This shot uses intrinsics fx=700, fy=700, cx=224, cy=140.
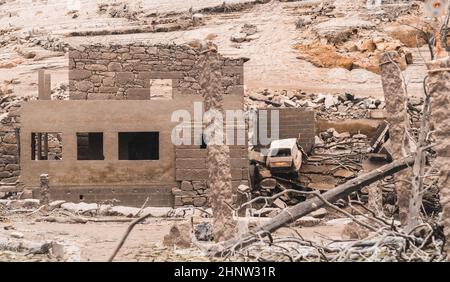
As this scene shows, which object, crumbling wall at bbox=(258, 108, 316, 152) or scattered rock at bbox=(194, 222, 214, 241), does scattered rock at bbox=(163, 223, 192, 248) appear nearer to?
scattered rock at bbox=(194, 222, 214, 241)

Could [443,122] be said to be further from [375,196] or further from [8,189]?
[8,189]

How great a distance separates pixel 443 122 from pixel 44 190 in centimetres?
1015

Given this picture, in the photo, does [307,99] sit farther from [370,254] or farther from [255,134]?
[370,254]

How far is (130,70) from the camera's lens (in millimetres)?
18609

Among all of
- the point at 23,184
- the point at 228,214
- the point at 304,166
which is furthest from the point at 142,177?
the point at 228,214

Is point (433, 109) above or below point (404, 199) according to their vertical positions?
above

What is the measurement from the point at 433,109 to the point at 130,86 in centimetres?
1245

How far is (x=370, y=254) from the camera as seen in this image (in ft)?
24.3

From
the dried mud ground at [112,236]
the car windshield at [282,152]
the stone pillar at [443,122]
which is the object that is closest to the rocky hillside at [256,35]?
the car windshield at [282,152]

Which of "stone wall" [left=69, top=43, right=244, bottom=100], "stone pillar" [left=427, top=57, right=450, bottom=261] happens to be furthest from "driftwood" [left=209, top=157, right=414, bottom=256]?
"stone wall" [left=69, top=43, right=244, bottom=100]

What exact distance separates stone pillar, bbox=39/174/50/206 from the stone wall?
3379 mm

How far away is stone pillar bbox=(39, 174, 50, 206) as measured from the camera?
1489cm

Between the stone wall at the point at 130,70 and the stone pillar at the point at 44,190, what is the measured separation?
3.38 meters

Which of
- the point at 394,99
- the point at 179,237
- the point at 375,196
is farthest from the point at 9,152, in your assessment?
the point at 394,99
